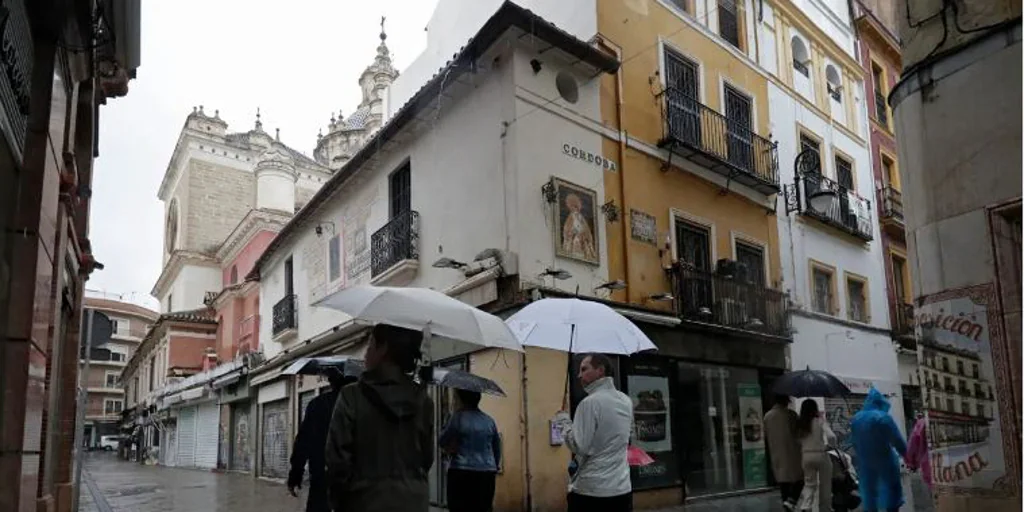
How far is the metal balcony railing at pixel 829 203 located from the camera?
16.5 metres

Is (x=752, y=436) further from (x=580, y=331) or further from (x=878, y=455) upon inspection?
(x=580, y=331)

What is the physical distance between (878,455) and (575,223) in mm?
5606

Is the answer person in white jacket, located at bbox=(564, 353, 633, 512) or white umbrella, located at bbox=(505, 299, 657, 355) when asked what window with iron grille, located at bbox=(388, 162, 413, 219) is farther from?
person in white jacket, located at bbox=(564, 353, 633, 512)

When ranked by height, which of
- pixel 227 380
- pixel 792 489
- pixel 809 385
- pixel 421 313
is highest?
pixel 227 380

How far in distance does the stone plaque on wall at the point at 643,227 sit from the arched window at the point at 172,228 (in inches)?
1266

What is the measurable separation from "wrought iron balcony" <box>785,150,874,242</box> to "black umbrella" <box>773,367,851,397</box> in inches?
275

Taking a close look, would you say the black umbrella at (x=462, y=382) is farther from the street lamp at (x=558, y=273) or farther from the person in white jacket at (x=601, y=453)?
the street lamp at (x=558, y=273)

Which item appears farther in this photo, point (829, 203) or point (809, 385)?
point (829, 203)

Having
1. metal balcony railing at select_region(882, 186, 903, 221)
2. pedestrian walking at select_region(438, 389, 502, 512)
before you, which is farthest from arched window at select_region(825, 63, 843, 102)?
pedestrian walking at select_region(438, 389, 502, 512)

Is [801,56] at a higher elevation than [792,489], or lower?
higher

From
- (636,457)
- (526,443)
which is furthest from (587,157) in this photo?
(636,457)

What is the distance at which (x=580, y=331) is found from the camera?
22.4 ft

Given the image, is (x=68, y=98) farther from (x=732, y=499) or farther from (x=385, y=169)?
(x=732, y=499)

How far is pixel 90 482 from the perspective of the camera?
68.0 ft
